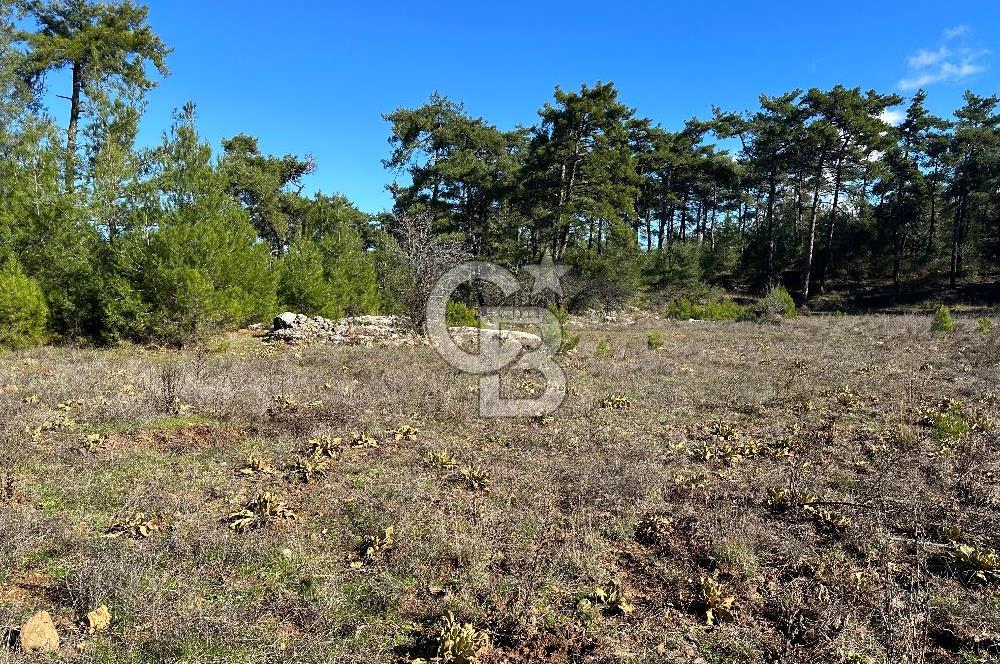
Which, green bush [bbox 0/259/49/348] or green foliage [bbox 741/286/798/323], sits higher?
green foliage [bbox 741/286/798/323]

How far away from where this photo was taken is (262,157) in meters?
38.3

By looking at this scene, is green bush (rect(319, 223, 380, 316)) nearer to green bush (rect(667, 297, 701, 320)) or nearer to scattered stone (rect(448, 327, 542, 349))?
scattered stone (rect(448, 327, 542, 349))

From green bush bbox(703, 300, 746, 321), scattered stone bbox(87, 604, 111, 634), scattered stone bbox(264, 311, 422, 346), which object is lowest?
scattered stone bbox(87, 604, 111, 634)

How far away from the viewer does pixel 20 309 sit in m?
11.6

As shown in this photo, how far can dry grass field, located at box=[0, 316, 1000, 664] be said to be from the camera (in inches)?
129

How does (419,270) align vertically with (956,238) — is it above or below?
below

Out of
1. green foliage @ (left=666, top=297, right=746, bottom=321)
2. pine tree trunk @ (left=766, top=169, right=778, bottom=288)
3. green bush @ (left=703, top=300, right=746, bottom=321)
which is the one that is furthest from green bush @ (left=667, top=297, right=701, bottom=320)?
pine tree trunk @ (left=766, top=169, right=778, bottom=288)

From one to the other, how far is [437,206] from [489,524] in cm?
2888

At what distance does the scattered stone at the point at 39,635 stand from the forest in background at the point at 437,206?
37.6ft

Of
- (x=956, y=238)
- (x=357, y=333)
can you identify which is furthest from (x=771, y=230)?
(x=357, y=333)

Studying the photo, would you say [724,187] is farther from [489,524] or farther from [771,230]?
[489,524]

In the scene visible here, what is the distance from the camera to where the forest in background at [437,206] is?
13.2 meters

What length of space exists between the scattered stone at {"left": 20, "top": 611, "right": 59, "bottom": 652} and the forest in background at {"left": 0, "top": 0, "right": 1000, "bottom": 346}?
11.5 m

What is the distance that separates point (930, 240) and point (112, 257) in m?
53.8
